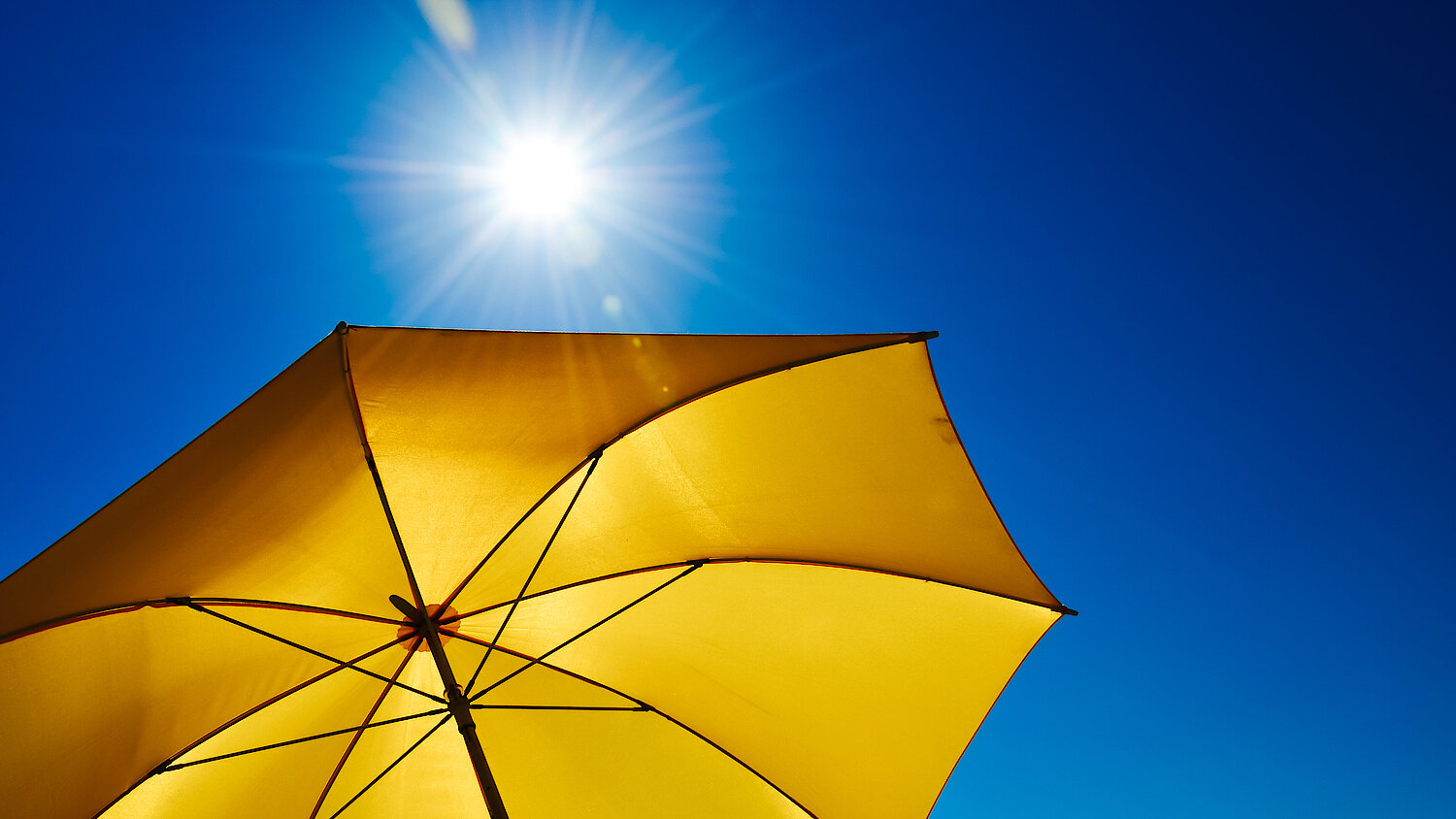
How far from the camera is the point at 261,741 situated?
2.75m

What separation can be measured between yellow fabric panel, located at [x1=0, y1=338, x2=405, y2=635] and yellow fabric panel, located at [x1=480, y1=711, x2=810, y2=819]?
107 centimetres

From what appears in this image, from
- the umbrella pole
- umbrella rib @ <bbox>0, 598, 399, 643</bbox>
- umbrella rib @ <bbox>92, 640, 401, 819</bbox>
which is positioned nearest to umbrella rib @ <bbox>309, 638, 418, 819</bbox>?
umbrella rib @ <bbox>92, 640, 401, 819</bbox>

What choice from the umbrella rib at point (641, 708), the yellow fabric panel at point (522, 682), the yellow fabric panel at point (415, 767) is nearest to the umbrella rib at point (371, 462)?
the umbrella rib at point (641, 708)

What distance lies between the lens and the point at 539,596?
9.53 feet

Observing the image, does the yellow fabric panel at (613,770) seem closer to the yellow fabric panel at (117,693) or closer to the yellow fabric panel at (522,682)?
the yellow fabric panel at (522,682)

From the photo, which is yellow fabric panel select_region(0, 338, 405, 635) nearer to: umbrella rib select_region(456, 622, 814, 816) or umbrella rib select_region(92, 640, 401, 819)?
umbrella rib select_region(92, 640, 401, 819)

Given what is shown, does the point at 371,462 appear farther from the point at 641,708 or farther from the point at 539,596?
the point at 641,708

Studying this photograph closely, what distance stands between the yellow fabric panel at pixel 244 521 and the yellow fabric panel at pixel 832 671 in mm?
859

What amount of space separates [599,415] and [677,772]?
5.06 feet

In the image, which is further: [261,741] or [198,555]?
[261,741]

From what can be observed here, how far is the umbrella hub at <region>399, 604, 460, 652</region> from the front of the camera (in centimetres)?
259

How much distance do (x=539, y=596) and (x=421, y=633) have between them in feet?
1.60

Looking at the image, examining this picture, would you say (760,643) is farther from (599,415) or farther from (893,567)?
(599,415)

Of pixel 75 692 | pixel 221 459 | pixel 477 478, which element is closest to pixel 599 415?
pixel 477 478
